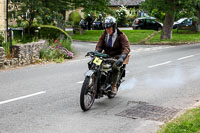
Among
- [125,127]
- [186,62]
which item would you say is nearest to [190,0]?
[186,62]

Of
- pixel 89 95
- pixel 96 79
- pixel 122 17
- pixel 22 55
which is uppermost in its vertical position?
pixel 122 17

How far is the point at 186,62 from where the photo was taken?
54.9ft

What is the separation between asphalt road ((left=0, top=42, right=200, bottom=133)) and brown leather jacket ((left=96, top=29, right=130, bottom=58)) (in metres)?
1.06

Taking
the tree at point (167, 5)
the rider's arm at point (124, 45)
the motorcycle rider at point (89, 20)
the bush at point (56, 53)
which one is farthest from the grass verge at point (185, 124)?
the motorcycle rider at point (89, 20)

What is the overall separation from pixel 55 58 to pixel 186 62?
5.47m

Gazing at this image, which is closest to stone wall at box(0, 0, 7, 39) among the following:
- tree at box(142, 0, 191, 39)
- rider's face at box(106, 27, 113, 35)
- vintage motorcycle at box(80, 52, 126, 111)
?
tree at box(142, 0, 191, 39)

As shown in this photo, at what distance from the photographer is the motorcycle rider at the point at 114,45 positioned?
8312 mm

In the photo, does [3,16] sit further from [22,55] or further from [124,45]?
[124,45]

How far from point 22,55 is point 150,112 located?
871cm

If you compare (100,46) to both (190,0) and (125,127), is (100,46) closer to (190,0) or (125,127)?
(125,127)

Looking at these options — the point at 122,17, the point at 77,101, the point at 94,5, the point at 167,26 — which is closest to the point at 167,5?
the point at 167,26

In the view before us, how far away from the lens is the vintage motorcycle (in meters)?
Result: 7.48

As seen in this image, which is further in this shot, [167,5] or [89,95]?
[167,5]

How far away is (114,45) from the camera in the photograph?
8547 millimetres
